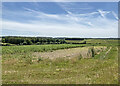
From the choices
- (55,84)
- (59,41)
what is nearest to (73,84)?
(55,84)

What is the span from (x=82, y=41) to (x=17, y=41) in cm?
5372

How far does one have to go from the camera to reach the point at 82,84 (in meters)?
5.43

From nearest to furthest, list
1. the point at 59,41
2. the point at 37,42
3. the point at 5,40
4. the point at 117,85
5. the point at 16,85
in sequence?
the point at 117,85, the point at 16,85, the point at 5,40, the point at 37,42, the point at 59,41

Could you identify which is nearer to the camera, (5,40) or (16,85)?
(16,85)

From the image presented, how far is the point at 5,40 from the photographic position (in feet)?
211

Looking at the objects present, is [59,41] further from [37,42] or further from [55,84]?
[55,84]

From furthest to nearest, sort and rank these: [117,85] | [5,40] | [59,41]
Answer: [59,41]
[5,40]
[117,85]

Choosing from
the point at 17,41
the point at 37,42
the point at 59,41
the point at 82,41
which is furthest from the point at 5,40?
the point at 82,41

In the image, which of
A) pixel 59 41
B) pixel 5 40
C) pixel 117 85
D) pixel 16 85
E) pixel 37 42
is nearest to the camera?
pixel 117 85

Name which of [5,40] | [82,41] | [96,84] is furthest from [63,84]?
[82,41]

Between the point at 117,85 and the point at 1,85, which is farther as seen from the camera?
the point at 1,85

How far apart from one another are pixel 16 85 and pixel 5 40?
6416 centimetres

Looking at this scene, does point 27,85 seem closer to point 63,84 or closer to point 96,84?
point 63,84

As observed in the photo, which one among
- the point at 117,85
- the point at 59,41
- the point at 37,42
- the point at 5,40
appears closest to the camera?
the point at 117,85
